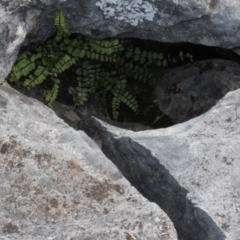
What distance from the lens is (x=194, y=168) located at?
9.12 feet

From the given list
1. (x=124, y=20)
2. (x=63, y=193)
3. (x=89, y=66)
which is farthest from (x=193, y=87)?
(x=63, y=193)

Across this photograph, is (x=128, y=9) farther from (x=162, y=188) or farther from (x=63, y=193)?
(x=63, y=193)

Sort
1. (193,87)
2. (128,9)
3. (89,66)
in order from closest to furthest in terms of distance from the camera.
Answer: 1. (128,9)
2. (89,66)
3. (193,87)

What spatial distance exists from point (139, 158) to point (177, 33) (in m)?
1.04

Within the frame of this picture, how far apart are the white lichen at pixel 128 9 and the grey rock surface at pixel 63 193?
3.00 ft

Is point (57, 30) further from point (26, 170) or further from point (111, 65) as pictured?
point (26, 170)

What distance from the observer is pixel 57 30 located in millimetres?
3559

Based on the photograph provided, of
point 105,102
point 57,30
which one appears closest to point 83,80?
point 105,102

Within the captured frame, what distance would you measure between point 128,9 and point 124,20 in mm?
89

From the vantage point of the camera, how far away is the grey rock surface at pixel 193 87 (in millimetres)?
4113

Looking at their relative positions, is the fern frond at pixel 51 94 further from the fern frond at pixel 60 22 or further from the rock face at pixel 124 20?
the fern frond at pixel 60 22

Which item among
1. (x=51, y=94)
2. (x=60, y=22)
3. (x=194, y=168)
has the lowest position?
(x=51, y=94)

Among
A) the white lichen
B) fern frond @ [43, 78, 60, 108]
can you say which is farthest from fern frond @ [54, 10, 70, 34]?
fern frond @ [43, 78, 60, 108]

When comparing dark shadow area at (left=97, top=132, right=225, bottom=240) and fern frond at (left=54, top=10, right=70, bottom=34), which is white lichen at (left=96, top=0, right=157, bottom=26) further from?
dark shadow area at (left=97, top=132, right=225, bottom=240)
